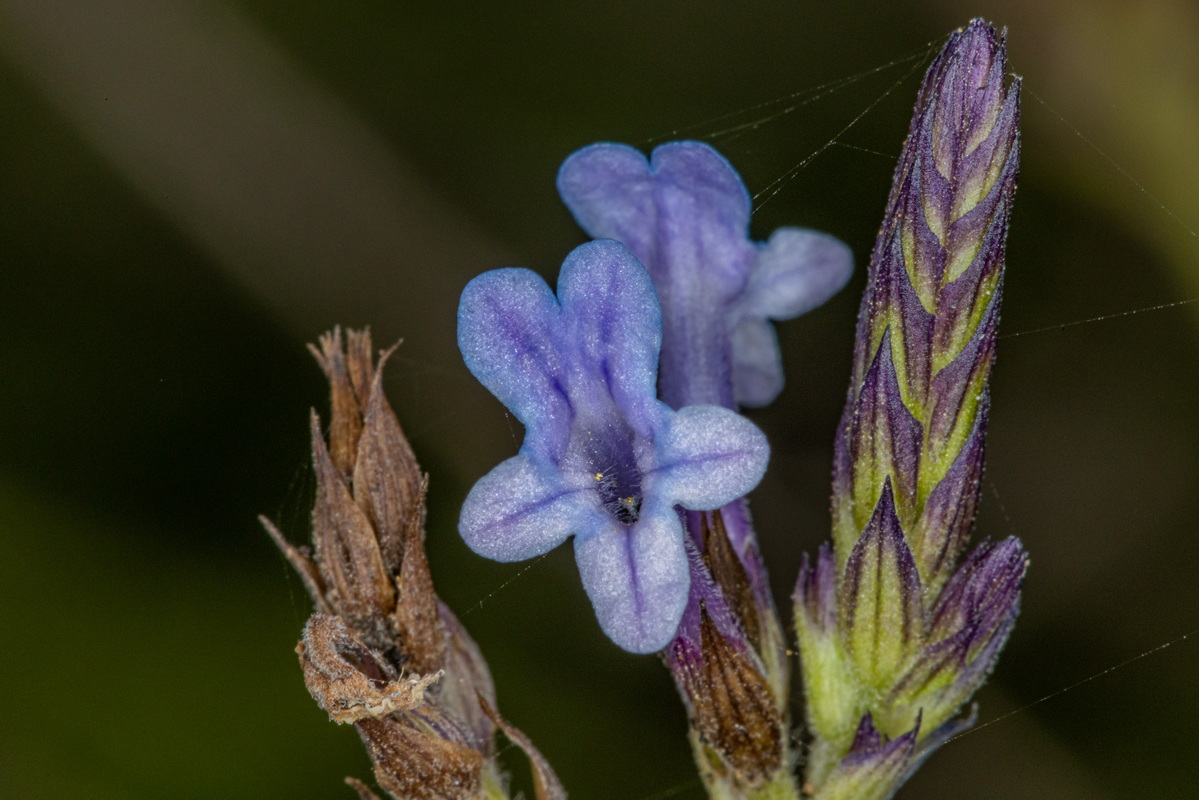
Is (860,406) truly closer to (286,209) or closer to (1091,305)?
(1091,305)

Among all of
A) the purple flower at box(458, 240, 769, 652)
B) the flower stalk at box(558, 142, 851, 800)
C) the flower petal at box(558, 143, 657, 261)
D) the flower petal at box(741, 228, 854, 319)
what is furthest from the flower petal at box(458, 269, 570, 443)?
the flower petal at box(741, 228, 854, 319)

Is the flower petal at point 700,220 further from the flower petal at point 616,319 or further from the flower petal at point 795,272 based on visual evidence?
the flower petal at point 616,319

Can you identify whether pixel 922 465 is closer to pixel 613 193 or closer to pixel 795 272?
pixel 795 272

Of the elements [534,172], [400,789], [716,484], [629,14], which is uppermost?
[629,14]

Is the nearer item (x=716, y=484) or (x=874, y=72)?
(x=716, y=484)

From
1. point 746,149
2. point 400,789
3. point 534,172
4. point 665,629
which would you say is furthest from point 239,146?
point 665,629

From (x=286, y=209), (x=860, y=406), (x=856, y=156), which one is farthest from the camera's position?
(x=286, y=209)
